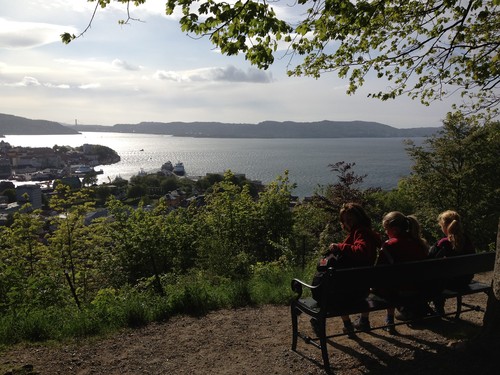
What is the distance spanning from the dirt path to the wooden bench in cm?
29

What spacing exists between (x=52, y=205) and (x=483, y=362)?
11.3m

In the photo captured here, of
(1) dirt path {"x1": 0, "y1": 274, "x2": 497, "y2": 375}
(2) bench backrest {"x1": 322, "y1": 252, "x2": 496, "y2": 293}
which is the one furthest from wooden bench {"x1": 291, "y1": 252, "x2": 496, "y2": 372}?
(1) dirt path {"x1": 0, "y1": 274, "x2": 497, "y2": 375}

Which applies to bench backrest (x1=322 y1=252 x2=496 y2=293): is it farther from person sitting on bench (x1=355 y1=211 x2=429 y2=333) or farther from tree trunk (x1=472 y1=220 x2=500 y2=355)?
tree trunk (x1=472 y1=220 x2=500 y2=355)

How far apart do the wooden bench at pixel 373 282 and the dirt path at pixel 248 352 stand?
289mm

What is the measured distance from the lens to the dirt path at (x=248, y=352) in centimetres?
385

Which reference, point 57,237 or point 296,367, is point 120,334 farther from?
point 57,237

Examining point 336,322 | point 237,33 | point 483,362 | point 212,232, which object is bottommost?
Answer: point 212,232

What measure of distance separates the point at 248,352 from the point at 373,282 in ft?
5.09

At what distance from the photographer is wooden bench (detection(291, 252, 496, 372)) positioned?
371 centimetres

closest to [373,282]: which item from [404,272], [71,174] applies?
[404,272]

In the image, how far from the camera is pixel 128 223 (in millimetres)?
12062

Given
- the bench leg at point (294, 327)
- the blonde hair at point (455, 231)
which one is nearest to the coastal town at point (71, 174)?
the bench leg at point (294, 327)

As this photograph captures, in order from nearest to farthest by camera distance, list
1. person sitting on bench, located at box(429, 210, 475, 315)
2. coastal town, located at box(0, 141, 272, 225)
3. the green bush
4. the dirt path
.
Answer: the dirt path → person sitting on bench, located at box(429, 210, 475, 315) → the green bush → coastal town, located at box(0, 141, 272, 225)

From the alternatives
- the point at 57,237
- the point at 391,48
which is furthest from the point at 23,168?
the point at 391,48
